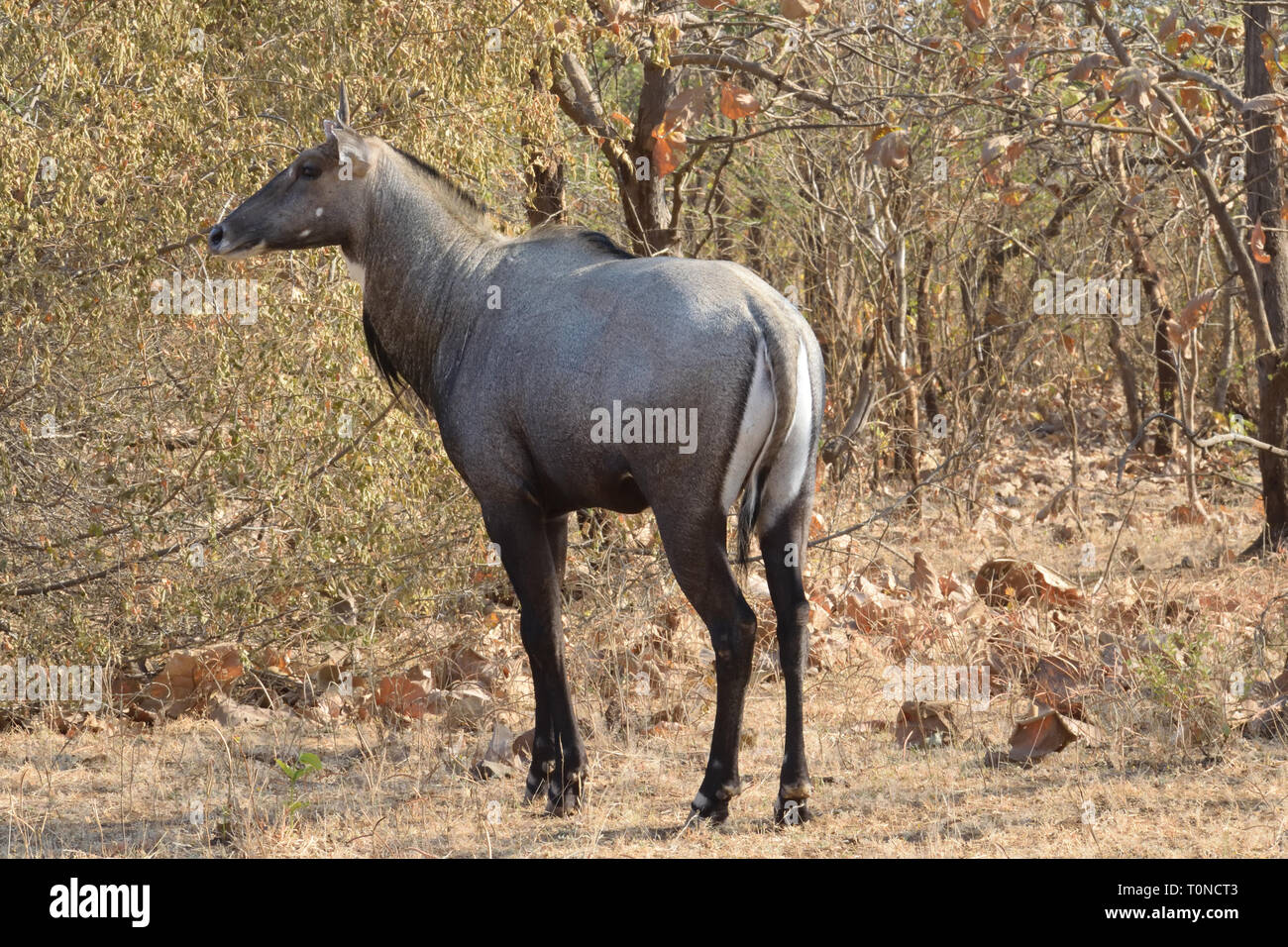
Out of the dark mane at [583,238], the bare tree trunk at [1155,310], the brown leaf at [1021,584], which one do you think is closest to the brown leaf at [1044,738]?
the brown leaf at [1021,584]

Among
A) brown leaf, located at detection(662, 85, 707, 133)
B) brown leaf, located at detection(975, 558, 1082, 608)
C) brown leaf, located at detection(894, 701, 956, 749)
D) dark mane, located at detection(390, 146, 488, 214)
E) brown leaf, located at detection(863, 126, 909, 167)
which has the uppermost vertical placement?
brown leaf, located at detection(662, 85, 707, 133)

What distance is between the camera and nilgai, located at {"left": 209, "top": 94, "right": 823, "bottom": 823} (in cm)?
521

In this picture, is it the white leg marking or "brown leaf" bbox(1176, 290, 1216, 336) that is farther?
"brown leaf" bbox(1176, 290, 1216, 336)

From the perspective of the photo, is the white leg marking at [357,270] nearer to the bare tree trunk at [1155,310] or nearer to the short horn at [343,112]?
the short horn at [343,112]

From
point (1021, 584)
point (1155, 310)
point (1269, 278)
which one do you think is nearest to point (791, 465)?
point (1021, 584)

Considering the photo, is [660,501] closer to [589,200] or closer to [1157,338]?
[589,200]

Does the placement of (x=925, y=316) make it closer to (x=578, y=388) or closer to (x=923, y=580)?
(x=923, y=580)

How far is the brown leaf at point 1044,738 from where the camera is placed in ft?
19.9

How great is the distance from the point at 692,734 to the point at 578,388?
2234 millimetres

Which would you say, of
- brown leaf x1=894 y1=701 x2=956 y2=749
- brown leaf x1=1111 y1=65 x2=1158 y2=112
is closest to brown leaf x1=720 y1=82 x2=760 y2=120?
brown leaf x1=1111 y1=65 x2=1158 y2=112

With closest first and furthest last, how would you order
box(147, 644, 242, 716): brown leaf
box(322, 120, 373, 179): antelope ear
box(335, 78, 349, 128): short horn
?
box(322, 120, 373, 179): antelope ear → box(335, 78, 349, 128): short horn → box(147, 644, 242, 716): brown leaf

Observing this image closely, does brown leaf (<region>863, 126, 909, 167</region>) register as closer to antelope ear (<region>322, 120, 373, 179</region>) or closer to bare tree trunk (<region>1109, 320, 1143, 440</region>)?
antelope ear (<region>322, 120, 373, 179</region>)

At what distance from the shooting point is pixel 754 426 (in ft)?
17.2

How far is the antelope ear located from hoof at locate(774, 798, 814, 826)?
3141 mm
